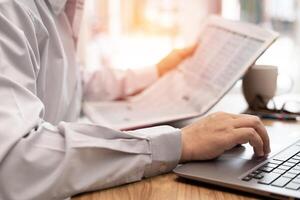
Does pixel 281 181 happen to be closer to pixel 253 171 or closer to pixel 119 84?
pixel 253 171

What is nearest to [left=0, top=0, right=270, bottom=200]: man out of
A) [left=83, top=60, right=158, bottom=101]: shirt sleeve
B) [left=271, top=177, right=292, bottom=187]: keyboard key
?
[left=271, top=177, right=292, bottom=187]: keyboard key

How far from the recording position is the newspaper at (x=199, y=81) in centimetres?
114

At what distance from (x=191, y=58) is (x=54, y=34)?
0.54 metres

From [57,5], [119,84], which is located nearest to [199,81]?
[119,84]

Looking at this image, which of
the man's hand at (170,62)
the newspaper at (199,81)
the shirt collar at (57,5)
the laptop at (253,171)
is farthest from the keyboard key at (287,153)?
the man's hand at (170,62)

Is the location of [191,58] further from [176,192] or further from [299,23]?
[299,23]

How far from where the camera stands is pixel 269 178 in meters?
0.69

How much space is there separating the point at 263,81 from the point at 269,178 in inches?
23.3

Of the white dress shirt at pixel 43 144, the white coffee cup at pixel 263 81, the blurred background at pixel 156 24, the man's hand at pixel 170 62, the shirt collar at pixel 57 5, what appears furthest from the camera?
the blurred background at pixel 156 24

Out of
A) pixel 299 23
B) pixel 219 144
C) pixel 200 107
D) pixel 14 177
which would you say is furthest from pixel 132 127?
pixel 299 23

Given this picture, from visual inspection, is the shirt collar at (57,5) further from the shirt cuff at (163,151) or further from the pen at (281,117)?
the pen at (281,117)

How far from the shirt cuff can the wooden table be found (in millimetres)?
21

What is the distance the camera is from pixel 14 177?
2.14 ft

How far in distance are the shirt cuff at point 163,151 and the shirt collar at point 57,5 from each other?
14.7 inches
